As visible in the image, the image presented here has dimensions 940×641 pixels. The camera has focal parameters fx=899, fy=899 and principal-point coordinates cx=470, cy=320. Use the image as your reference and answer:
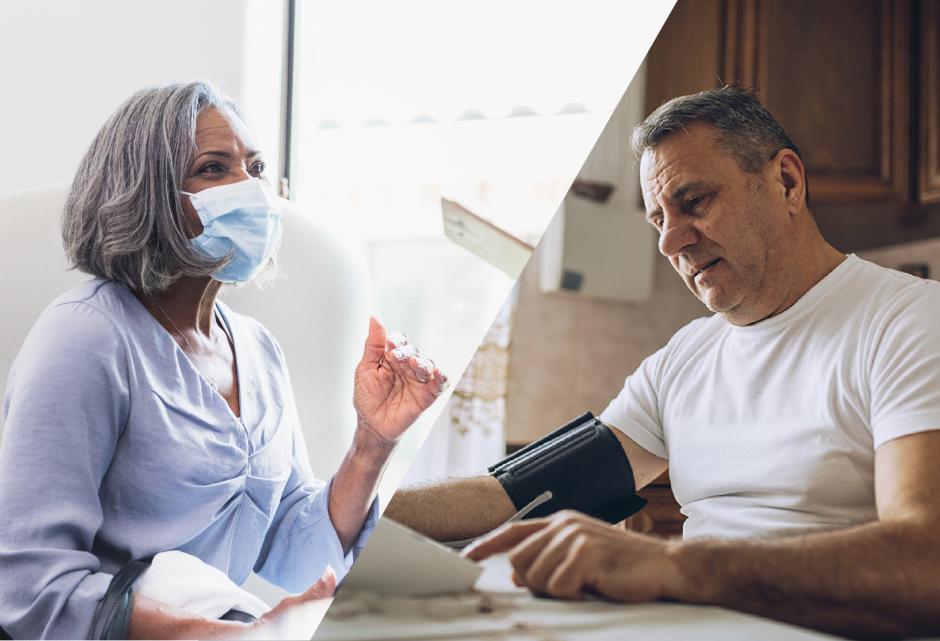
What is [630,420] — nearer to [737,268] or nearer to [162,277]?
[737,268]

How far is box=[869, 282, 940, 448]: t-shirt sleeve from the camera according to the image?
0.75 feet

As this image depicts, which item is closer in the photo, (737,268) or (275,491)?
(737,268)

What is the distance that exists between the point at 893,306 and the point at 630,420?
0.27 feet

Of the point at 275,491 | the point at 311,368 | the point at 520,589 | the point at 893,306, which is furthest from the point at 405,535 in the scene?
the point at 311,368

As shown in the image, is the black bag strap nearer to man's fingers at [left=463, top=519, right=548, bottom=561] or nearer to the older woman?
the older woman

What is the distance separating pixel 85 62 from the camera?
1.70 metres

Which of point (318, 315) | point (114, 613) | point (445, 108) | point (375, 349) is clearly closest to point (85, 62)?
point (445, 108)

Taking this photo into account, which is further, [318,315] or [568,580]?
[318,315]

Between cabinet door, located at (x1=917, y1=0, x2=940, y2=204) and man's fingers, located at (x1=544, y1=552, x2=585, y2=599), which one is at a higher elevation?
cabinet door, located at (x1=917, y1=0, x2=940, y2=204)

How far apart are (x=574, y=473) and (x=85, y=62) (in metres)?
1.70

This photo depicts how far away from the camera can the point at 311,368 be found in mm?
1093

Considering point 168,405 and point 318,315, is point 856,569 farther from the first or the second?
point 318,315

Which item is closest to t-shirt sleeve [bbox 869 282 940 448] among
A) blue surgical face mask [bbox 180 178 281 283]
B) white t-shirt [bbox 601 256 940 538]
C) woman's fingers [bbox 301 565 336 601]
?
white t-shirt [bbox 601 256 940 538]

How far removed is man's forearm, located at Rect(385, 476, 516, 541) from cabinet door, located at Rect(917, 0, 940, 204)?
14 centimetres
